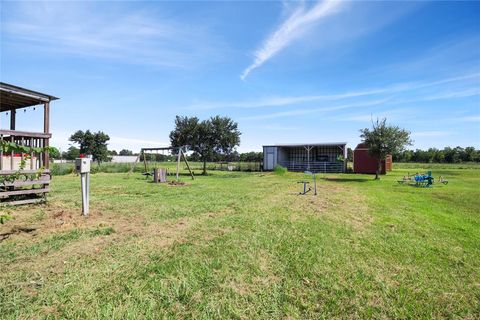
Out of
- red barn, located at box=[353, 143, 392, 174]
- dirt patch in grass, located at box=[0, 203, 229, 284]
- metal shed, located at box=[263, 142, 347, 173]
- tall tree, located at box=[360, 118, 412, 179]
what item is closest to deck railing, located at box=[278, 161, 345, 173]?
metal shed, located at box=[263, 142, 347, 173]

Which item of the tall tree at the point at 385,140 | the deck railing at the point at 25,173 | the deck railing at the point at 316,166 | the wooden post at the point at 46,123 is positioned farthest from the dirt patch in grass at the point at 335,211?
the deck railing at the point at 316,166

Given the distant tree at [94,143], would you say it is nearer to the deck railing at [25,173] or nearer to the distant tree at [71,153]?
the distant tree at [71,153]

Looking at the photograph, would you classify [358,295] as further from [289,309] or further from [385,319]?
[289,309]

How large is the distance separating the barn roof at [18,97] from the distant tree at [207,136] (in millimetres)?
18402

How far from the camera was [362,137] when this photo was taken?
72.8 ft

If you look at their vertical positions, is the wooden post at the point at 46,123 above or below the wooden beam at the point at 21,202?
above

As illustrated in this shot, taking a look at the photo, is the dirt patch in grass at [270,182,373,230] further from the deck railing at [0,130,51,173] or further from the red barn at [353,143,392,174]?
the red barn at [353,143,392,174]

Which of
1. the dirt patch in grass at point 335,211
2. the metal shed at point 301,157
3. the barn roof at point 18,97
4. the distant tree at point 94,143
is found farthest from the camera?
the distant tree at point 94,143

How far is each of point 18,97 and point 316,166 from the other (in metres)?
28.5

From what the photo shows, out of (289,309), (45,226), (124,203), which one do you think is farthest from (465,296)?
(124,203)

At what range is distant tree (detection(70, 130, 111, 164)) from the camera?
196 feet

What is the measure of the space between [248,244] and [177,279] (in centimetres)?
153

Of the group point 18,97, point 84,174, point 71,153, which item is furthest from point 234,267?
point 71,153

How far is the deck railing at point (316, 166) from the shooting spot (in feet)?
98.2
